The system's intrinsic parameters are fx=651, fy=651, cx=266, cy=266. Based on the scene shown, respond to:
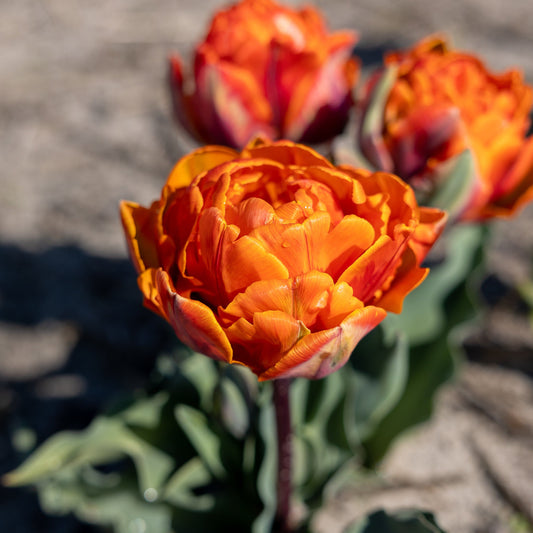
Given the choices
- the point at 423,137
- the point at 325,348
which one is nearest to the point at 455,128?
the point at 423,137

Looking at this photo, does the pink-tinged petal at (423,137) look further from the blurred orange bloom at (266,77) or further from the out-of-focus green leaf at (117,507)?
the out-of-focus green leaf at (117,507)

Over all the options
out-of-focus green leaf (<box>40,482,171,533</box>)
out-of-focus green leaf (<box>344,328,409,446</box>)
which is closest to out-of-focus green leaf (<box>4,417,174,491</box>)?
A: out-of-focus green leaf (<box>40,482,171,533</box>)

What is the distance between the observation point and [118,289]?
5.62 ft

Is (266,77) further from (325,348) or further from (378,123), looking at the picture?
(325,348)

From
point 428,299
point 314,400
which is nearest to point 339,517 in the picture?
point 314,400

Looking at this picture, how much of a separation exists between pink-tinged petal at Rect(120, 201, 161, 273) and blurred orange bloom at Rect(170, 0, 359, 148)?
30cm

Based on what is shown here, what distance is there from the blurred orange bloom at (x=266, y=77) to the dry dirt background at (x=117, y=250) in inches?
27.4

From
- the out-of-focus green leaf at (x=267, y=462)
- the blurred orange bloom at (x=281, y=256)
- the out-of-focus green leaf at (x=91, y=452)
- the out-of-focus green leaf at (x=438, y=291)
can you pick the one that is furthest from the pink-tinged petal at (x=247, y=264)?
the out-of-focus green leaf at (x=438, y=291)

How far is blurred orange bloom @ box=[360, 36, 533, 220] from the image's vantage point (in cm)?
90

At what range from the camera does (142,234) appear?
71 centimetres

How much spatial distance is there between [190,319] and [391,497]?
0.86 meters

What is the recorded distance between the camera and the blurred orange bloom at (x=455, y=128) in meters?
0.90

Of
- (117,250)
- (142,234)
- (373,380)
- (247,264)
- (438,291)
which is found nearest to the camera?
(247,264)

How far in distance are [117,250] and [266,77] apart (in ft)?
3.23
